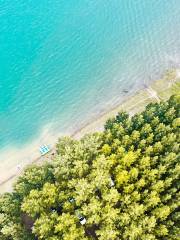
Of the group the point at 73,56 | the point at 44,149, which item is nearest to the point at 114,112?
the point at 44,149

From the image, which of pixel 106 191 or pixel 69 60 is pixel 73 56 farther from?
pixel 106 191

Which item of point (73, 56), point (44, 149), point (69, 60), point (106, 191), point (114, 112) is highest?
point (73, 56)

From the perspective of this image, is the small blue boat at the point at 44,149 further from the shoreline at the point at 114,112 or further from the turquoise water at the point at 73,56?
the turquoise water at the point at 73,56

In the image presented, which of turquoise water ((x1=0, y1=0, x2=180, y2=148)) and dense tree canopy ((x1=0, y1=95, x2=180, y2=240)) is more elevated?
turquoise water ((x1=0, y1=0, x2=180, y2=148))

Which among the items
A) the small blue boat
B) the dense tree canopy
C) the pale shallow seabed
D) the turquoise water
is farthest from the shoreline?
the dense tree canopy

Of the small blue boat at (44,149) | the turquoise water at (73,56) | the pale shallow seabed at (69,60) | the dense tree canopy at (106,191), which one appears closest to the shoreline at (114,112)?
the pale shallow seabed at (69,60)

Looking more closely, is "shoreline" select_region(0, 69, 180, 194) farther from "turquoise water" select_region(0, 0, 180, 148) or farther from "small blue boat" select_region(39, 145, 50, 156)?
"turquoise water" select_region(0, 0, 180, 148)
